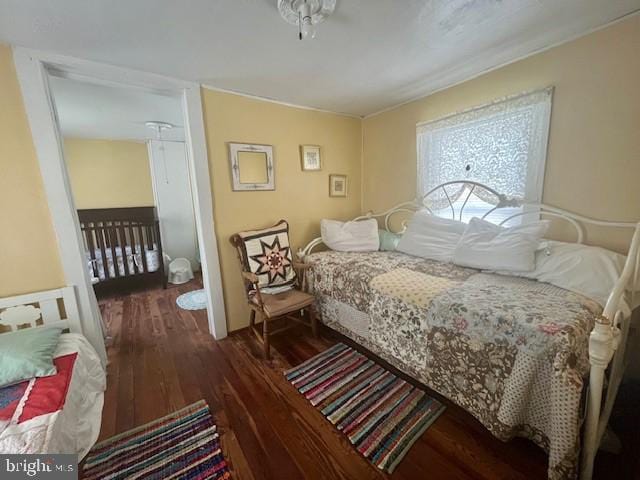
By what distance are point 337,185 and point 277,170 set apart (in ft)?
2.57

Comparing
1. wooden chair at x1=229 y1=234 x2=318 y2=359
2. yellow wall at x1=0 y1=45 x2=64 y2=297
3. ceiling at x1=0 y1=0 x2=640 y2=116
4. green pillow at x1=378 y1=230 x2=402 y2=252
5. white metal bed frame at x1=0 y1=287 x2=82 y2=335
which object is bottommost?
wooden chair at x1=229 y1=234 x2=318 y2=359

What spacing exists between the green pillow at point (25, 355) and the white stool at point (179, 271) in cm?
258

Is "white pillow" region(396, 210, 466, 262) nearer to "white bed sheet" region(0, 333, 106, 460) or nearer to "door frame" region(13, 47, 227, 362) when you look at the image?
"door frame" region(13, 47, 227, 362)

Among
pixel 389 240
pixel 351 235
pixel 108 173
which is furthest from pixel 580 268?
pixel 108 173

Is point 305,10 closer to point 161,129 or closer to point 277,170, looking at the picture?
point 277,170

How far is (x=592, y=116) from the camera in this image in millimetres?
1528

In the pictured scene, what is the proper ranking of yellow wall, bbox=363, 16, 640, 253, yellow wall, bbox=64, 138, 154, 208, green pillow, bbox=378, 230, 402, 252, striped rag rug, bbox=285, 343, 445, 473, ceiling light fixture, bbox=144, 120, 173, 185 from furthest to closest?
yellow wall, bbox=64, 138, 154, 208, ceiling light fixture, bbox=144, 120, 173, 185, green pillow, bbox=378, 230, 402, 252, yellow wall, bbox=363, 16, 640, 253, striped rag rug, bbox=285, 343, 445, 473

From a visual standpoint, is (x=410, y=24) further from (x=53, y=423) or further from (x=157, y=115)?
(x=157, y=115)

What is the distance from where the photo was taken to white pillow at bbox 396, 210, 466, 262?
211 cm

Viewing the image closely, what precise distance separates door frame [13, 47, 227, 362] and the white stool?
2127mm

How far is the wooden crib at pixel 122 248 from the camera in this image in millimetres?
3236

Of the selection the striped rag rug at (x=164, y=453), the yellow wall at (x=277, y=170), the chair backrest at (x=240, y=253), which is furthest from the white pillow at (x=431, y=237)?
the striped rag rug at (x=164, y=453)

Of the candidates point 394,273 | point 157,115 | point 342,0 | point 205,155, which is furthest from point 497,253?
point 157,115

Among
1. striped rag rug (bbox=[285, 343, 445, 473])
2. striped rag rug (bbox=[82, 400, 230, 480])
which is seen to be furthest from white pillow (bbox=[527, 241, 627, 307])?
striped rag rug (bbox=[82, 400, 230, 480])
